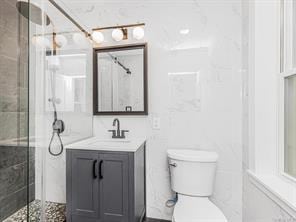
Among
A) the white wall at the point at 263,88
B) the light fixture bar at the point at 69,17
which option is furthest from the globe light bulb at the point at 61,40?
the white wall at the point at 263,88

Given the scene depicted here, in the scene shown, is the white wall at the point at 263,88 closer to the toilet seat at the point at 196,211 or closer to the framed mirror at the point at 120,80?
the toilet seat at the point at 196,211

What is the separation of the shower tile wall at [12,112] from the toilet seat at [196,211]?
1180 millimetres

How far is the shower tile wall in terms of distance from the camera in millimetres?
1364

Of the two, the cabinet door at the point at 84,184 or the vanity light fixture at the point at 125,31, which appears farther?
the vanity light fixture at the point at 125,31

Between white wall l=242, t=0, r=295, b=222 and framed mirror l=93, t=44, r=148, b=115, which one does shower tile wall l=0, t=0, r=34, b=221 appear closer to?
framed mirror l=93, t=44, r=148, b=115

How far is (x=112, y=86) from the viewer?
1955 millimetres

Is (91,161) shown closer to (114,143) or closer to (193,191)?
(114,143)

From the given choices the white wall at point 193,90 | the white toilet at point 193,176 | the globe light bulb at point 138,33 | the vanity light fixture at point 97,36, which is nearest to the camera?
the white toilet at point 193,176

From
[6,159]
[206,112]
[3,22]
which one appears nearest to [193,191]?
[206,112]

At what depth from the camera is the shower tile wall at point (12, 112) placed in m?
1.36

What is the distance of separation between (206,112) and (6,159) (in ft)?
5.87

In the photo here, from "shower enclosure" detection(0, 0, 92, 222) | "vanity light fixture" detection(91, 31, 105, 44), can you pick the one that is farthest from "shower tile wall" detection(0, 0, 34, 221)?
"vanity light fixture" detection(91, 31, 105, 44)

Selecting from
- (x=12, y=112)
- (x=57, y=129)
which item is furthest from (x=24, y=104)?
(x=57, y=129)

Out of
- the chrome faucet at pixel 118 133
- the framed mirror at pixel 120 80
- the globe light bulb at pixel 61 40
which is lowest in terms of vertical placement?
the chrome faucet at pixel 118 133
